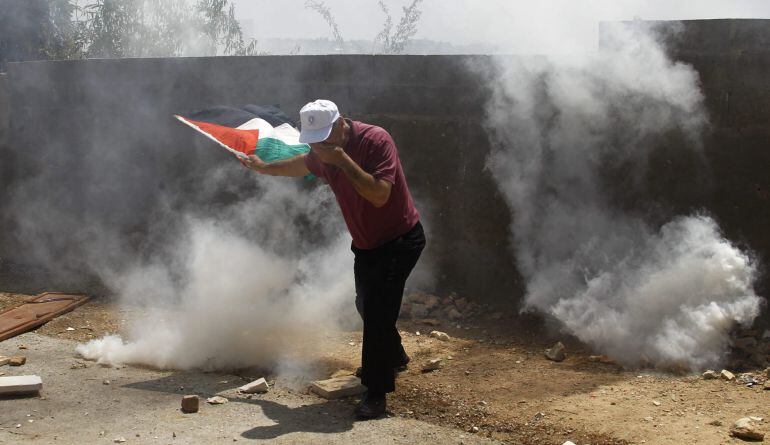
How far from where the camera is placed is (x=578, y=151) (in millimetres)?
6164

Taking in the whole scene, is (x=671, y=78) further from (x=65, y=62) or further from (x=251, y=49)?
(x=251, y=49)

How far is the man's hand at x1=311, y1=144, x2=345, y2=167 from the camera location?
4324mm

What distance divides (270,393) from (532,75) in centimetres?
304

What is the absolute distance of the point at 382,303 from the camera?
474 centimetres

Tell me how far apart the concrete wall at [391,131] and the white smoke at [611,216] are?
181 millimetres

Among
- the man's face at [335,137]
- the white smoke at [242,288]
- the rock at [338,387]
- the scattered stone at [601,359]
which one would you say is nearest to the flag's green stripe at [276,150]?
the white smoke at [242,288]

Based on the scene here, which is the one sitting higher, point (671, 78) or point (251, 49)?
point (251, 49)

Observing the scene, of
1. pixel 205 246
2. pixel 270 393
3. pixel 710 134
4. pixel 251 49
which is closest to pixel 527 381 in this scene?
pixel 270 393

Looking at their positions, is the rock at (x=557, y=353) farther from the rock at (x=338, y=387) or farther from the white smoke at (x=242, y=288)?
the white smoke at (x=242, y=288)

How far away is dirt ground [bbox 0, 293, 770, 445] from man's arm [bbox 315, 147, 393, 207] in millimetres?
1232

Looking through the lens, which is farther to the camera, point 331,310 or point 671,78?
point 331,310

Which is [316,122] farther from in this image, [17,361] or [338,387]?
[17,361]

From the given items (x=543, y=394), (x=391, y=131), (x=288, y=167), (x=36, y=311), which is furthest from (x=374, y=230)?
(x=36, y=311)

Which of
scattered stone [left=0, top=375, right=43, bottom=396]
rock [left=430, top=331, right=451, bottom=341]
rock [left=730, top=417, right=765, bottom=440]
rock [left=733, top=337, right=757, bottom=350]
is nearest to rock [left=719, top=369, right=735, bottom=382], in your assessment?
rock [left=733, top=337, right=757, bottom=350]
